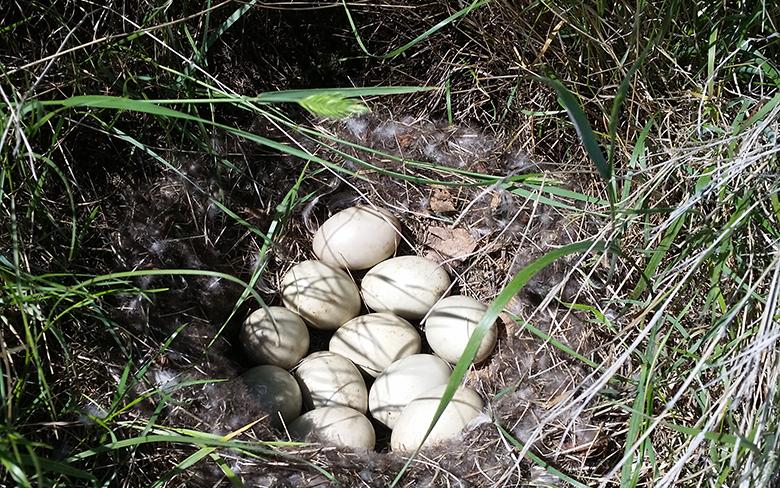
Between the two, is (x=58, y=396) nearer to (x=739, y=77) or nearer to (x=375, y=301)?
(x=375, y=301)

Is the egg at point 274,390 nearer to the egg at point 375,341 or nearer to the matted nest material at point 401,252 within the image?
the matted nest material at point 401,252

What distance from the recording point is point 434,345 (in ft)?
6.28

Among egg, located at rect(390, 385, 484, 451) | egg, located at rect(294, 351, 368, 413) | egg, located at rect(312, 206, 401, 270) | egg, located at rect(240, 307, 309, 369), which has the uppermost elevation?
egg, located at rect(312, 206, 401, 270)

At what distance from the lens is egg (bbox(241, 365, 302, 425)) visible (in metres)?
1.75

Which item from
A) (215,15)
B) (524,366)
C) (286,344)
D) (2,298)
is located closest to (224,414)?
(286,344)

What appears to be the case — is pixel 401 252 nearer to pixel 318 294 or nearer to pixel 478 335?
pixel 318 294

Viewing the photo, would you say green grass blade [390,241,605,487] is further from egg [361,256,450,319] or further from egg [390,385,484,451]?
egg [361,256,450,319]

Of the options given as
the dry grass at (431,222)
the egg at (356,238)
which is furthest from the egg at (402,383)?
the egg at (356,238)

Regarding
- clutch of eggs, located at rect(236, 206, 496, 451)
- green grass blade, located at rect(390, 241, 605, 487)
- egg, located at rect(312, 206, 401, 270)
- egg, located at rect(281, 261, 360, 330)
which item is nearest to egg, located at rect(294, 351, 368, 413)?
clutch of eggs, located at rect(236, 206, 496, 451)

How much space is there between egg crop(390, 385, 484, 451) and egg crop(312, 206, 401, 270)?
0.40m

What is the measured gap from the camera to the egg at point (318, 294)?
1939 millimetres

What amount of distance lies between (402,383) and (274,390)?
272mm

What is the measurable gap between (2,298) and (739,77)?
149 cm

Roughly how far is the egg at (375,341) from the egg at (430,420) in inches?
6.8
